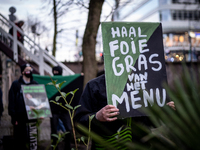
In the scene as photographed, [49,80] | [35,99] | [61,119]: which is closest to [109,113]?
[35,99]

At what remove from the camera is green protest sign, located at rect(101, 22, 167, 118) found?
2.08 m

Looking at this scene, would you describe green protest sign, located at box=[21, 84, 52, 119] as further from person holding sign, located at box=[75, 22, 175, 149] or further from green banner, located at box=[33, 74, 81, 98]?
person holding sign, located at box=[75, 22, 175, 149]

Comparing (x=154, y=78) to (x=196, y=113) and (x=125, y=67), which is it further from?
(x=196, y=113)

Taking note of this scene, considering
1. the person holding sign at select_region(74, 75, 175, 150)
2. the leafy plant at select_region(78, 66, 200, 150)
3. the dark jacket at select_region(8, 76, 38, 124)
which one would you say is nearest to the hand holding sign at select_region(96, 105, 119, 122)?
the person holding sign at select_region(74, 75, 175, 150)

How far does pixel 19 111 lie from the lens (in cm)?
504

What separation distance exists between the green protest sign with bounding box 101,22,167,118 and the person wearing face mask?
3.38m

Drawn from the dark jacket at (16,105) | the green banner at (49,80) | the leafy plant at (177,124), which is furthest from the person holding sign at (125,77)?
the green banner at (49,80)

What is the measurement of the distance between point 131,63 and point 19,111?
3444 millimetres

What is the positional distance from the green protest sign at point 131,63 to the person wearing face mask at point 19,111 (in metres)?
3.38

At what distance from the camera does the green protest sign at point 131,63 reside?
6.82ft

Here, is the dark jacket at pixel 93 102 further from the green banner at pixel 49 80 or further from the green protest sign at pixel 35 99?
the green banner at pixel 49 80

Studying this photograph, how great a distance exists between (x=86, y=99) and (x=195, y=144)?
5.35 feet

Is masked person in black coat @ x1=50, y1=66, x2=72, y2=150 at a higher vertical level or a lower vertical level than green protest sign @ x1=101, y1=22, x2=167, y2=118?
lower

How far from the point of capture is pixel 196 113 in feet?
2.79
